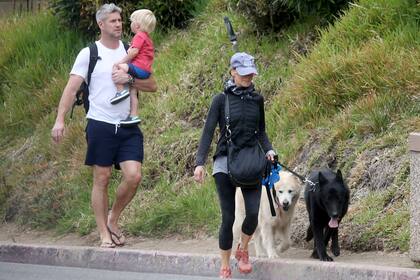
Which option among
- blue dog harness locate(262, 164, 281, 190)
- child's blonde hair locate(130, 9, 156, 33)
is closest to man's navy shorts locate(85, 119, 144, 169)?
child's blonde hair locate(130, 9, 156, 33)

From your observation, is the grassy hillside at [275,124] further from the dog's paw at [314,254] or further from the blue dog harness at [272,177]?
the blue dog harness at [272,177]

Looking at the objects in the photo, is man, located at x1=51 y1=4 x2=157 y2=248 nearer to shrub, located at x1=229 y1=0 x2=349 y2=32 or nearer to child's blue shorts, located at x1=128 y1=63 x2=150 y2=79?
child's blue shorts, located at x1=128 y1=63 x2=150 y2=79

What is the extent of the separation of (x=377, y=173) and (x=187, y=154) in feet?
10.4

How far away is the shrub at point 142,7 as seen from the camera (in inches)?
658

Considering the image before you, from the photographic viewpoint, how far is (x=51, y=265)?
11.6 m

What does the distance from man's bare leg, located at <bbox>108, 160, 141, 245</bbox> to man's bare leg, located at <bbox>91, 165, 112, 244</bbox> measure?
6.0 inches

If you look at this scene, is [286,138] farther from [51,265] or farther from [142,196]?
[51,265]

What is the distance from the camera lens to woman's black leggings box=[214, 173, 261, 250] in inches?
362

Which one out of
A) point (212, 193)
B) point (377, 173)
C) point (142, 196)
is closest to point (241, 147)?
point (377, 173)

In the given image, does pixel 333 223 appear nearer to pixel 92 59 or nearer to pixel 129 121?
pixel 129 121

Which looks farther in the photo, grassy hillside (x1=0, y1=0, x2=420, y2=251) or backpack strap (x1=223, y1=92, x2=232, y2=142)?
grassy hillside (x1=0, y1=0, x2=420, y2=251)

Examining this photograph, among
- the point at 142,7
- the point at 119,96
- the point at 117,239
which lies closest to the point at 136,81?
the point at 119,96

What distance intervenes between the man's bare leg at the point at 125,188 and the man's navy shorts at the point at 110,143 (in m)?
0.07

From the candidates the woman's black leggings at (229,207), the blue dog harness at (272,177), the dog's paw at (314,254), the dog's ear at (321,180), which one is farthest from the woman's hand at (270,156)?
the dog's paw at (314,254)
